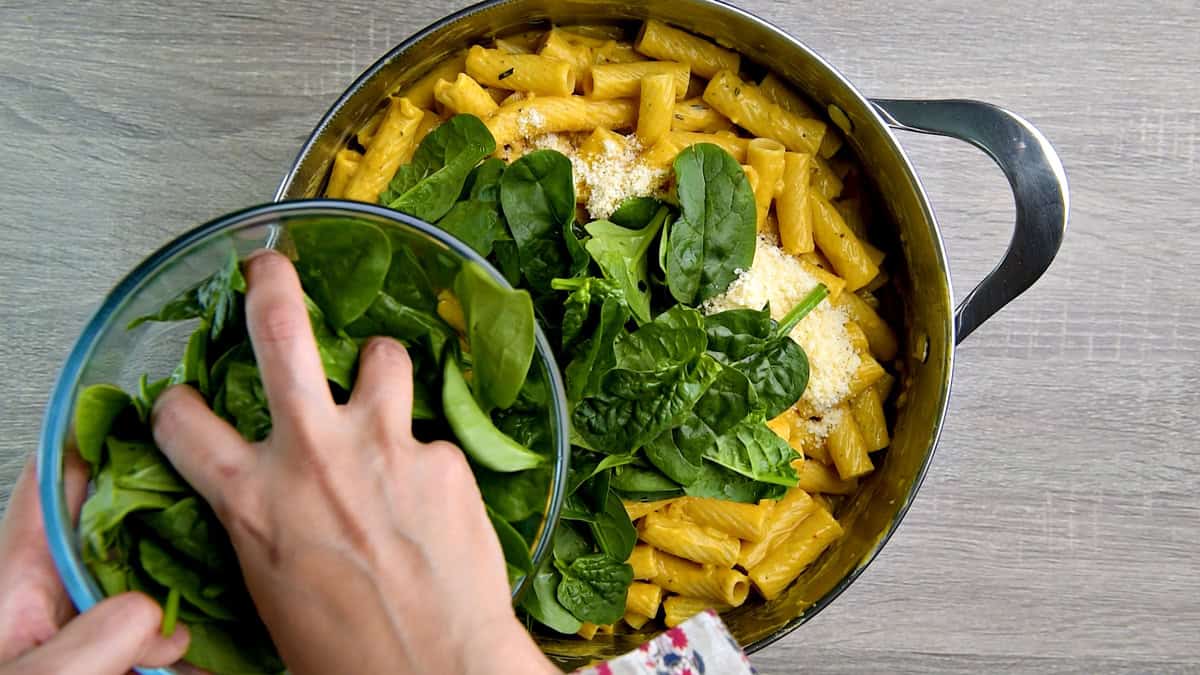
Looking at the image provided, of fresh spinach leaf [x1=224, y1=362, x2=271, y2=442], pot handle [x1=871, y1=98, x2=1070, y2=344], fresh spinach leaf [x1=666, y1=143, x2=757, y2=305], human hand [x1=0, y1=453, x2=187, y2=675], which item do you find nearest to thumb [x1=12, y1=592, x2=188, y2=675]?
human hand [x1=0, y1=453, x2=187, y2=675]

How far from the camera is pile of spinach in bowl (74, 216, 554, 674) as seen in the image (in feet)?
1.82

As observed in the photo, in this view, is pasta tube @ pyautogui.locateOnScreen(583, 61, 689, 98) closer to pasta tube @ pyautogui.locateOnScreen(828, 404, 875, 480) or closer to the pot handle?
the pot handle

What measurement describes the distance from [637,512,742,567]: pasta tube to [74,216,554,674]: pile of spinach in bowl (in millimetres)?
218

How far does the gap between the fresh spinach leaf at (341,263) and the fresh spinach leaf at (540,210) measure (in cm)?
19

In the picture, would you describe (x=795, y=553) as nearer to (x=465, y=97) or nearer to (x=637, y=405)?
(x=637, y=405)

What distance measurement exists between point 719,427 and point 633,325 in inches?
4.2

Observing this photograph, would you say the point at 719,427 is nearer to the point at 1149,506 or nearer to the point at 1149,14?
the point at 1149,506

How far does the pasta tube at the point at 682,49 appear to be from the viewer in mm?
874

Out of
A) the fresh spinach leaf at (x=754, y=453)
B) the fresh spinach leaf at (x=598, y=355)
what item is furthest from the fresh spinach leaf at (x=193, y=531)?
the fresh spinach leaf at (x=754, y=453)

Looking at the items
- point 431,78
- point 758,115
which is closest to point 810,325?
point 758,115

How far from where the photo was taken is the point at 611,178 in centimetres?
82

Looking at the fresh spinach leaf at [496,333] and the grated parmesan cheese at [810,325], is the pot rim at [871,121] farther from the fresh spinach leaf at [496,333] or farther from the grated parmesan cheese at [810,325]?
the fresh spinach leaf at [496,333]

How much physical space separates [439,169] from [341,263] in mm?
230

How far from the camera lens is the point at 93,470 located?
575 millimetres
